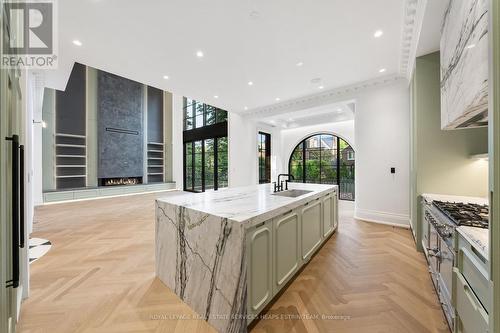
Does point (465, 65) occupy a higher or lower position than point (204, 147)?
lower

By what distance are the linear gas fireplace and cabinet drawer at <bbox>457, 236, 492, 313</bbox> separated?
9.93 m

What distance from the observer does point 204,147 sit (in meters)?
9.37

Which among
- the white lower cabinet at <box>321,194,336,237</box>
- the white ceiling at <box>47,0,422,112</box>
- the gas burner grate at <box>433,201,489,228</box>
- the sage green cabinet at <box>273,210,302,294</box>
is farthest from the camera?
the white lower cabinet at <box>321,194,336,237</box>

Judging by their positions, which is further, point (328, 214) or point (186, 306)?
point (328, 214)

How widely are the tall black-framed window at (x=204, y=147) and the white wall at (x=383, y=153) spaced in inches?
208

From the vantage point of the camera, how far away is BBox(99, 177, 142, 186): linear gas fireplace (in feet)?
26.5

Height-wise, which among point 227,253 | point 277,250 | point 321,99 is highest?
point 321,99

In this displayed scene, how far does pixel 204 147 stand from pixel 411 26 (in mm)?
8032

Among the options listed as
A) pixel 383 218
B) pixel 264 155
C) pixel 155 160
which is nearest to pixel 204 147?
pixel 155 160

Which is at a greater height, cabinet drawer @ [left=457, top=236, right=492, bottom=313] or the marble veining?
the marble veining

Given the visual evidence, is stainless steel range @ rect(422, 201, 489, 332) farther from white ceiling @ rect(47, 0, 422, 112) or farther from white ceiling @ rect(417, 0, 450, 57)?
white ceiling @ rect(47, 0, 422, 112)

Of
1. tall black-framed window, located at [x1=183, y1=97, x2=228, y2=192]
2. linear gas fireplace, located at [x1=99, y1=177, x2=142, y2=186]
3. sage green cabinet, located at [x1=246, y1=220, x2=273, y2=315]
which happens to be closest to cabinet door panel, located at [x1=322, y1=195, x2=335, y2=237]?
sage green cabinet, located at [x1=246, y1=220, x2=273, y2=315]

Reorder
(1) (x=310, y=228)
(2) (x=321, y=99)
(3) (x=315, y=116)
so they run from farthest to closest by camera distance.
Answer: (3) (x=315, y=116)
(2) (x=321, y=99)
(1) (x=310, y=228)

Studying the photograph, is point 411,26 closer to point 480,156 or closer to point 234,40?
point 480,156
